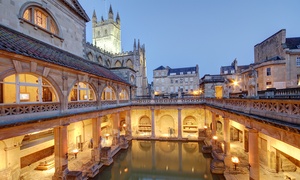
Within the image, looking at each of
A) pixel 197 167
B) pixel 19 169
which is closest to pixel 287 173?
pixel 197 167

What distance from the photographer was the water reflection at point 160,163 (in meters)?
14.3

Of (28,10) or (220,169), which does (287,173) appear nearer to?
(220,169)

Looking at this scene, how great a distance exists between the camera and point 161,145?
873 inches

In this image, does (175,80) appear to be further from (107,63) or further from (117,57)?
(107,63)

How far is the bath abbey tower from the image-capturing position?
105 feet

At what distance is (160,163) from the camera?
1691cm

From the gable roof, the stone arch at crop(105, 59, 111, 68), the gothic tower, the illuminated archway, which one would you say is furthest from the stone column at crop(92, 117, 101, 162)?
the gothic tower

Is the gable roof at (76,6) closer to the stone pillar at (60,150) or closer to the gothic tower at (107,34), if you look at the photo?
the stone pillar at (60,150)

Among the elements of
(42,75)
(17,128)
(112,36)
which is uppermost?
(112,36)

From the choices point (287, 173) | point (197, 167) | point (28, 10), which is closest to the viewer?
point (287, 173)

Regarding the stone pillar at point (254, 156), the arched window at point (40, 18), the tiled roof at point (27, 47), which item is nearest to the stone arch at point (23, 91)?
the tiled roof at point (27, 47)

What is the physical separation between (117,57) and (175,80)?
74.4 feet

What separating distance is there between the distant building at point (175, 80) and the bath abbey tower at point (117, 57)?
17.6 ft

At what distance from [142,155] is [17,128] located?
13.6 meters
